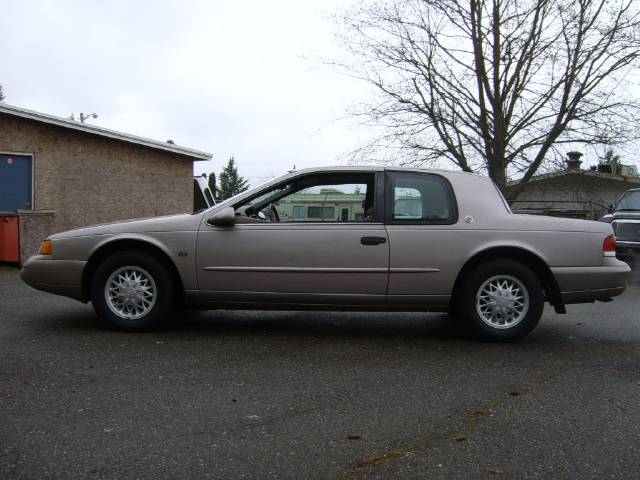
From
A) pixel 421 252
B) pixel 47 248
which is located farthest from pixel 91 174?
pixel 421 252

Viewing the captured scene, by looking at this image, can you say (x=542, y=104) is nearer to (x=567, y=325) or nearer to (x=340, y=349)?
(x=567, y=325)

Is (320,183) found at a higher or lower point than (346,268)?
higher

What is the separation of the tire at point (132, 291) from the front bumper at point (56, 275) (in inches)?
7.3

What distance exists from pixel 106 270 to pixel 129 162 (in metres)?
10.8

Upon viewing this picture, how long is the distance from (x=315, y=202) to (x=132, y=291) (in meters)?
1.85

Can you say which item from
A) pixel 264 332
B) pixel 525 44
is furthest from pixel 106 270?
pixel 525 44

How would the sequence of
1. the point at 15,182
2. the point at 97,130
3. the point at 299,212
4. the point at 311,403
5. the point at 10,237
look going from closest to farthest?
1. the point at 311,403
2. the point at 299,212
3. the point at 10,237
4. the point at 15,182
5. the point at 97,130

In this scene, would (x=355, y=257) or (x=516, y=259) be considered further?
(x=516, y=259)

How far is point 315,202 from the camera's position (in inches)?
220

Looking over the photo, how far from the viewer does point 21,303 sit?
23.7 ft

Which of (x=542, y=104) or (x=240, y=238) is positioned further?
(x=542, y=104)

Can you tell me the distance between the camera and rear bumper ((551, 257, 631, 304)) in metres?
5.38

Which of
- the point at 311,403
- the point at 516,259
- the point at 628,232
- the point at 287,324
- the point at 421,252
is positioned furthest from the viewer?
the point at 628,232

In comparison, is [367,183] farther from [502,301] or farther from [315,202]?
[502,301]
